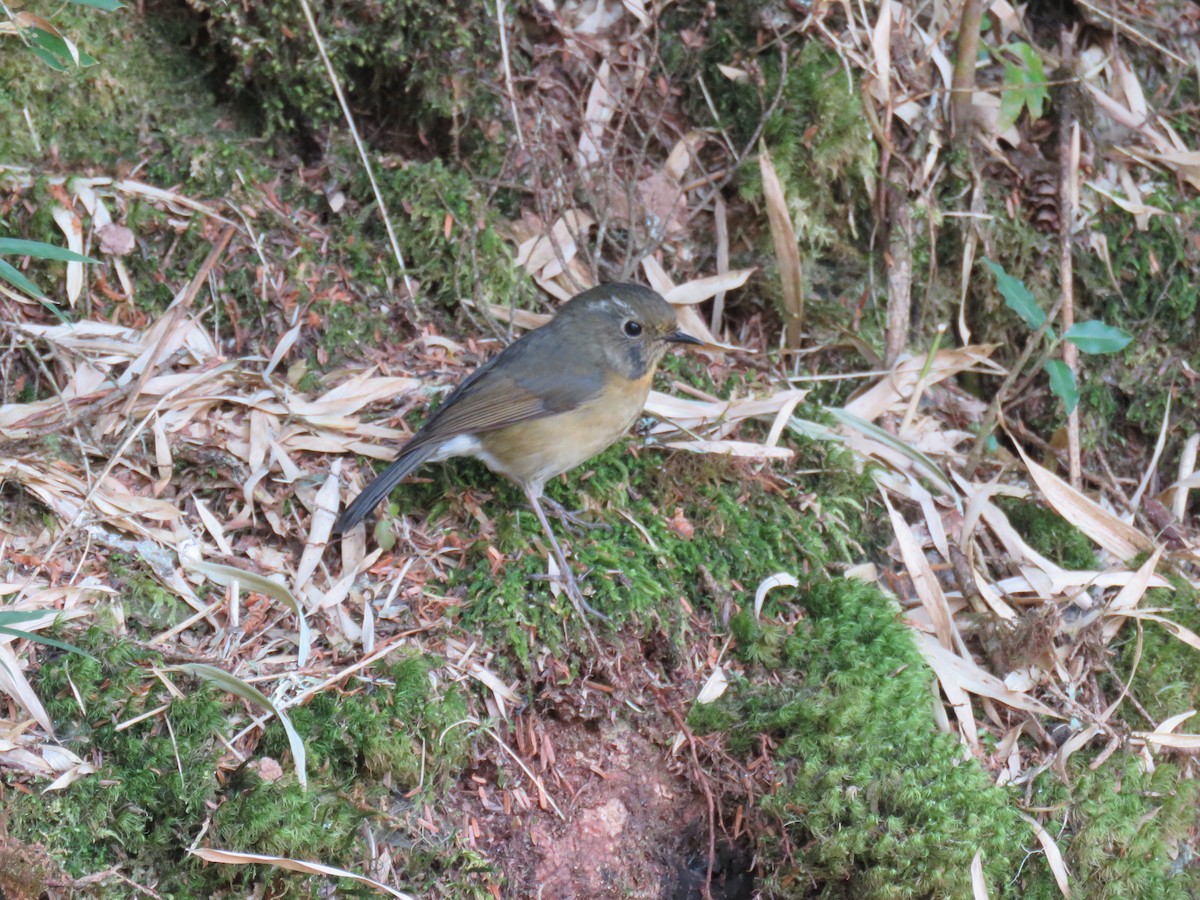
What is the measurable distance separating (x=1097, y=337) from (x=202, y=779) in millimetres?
3689

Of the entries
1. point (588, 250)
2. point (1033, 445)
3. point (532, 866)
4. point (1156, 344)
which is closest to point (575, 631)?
point (532, 866)

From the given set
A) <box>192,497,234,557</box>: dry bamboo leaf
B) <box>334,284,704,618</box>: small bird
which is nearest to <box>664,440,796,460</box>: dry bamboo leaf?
<box>334,284,704,618</box>: small bird

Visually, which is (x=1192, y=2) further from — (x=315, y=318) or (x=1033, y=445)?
(x=315, y=318)

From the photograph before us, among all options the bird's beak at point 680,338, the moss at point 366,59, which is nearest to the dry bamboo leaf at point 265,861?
the bird's beak at point 680,338

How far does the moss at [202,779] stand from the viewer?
298 cm

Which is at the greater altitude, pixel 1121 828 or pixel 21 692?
pixel 21 692

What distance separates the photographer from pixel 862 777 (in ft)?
11.6

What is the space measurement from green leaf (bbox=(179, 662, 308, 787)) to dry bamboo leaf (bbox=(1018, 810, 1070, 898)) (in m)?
2.38

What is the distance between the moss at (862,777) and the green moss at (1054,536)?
3.41ft

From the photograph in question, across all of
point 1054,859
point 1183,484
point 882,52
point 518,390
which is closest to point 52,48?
point 518,390

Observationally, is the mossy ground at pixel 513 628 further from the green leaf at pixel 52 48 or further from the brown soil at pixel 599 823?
the green leaf at pixel 52 48

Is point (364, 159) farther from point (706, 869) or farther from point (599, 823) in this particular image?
point (706, 869)

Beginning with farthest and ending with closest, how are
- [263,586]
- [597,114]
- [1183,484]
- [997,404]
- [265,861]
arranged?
[597,114] → [1183,484] → [997,404] → [263,586] → [265,861]

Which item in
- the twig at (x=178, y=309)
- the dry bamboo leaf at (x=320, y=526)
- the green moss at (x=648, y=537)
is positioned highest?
the twig at (x=178, y=309)
